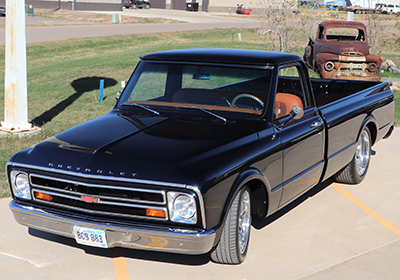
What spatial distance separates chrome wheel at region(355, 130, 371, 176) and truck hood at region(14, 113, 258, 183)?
285cm

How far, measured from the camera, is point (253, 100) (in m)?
4.98

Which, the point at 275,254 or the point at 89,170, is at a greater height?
the point at 89,170

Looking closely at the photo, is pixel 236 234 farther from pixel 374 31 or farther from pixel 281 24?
pixel 374 31

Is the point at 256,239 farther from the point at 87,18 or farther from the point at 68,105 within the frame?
the point at 87,18

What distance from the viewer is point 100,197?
388 centimetres

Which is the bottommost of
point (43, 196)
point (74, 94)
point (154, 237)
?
point (74, 94)

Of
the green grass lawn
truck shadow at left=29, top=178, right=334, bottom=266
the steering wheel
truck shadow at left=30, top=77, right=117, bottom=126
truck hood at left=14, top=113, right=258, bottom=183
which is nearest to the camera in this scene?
truck hood at left=14, top=113, right=258, bottom=183

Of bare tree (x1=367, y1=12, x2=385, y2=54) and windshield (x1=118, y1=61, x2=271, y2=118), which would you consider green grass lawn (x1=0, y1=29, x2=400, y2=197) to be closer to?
windshield (x1=118, y1=61, x2=271, y2=118)

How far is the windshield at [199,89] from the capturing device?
4969 mm

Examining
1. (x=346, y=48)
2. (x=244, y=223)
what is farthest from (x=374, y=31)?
(x=244, y=223)

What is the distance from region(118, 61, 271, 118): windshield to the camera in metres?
4.97

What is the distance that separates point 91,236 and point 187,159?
37.8 inches

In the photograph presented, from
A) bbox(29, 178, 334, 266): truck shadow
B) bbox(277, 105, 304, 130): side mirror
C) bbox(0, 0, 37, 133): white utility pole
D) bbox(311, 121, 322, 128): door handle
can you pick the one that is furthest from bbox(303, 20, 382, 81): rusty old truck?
bbox(29, 178, 334, 266): truck shadow

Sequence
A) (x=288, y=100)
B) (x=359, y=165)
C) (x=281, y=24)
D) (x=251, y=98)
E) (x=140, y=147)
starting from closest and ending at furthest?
1. (x=140, y=147)
2. (x=251, y=98)
3. (x=288, y=100)
4. (x=359, y=165)
5. (x=281, y=24)
